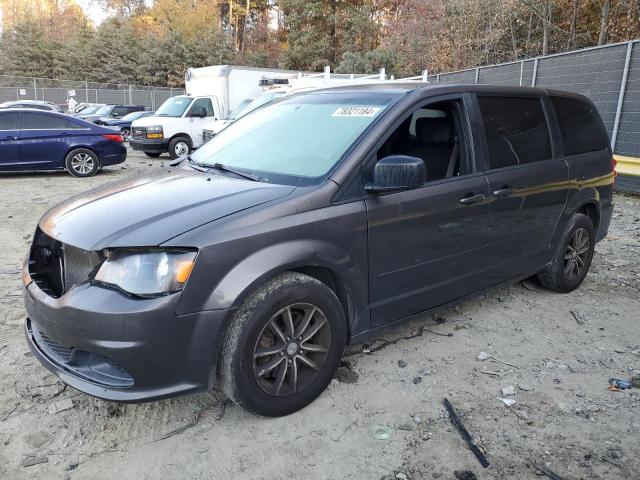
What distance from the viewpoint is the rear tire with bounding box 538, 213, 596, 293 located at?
4574mm

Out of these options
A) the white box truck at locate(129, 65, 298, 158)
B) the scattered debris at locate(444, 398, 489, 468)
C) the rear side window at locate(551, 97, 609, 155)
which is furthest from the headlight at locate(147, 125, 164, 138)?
the scattered debris at locate(444, 398, 489, 468)

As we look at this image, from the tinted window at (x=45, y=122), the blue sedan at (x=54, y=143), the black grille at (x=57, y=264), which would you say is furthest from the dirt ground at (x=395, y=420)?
the tinted window at (x=45, y=122)

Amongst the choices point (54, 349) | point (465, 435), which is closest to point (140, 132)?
point (54, 349)

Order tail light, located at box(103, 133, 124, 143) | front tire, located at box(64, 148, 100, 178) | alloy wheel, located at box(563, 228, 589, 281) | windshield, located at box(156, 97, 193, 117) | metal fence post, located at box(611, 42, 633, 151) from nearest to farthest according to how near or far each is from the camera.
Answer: alloy wheel, located at box(563, 228, 589, 281) < metal fence post, located at box(611, 42, 633, 151) < front tire, located at box(64, 148, 100, 178) < tail light, located at box(103, 133, 124, 143) < windshield, located at box(156, 97, 193, 117)

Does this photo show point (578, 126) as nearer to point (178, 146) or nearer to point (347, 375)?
point (347, 375)

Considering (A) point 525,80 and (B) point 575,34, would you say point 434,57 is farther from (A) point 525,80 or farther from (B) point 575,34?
(A) point 525,80

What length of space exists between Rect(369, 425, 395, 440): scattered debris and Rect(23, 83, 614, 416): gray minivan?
38 cm

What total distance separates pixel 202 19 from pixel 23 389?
54180 mm

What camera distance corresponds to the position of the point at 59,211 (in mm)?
3090

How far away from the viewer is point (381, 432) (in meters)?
2.78

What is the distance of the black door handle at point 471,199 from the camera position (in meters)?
3.53

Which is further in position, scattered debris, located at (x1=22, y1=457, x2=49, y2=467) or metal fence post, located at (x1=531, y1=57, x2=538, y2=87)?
metal fence post, located at (x1=531, y1=57, x2=538, y2=87)

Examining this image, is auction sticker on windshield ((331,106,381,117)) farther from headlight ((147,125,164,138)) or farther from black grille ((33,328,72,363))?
headlight ((147,125,164,138))

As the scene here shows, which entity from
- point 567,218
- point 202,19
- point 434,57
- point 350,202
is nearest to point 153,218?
point 350,202
